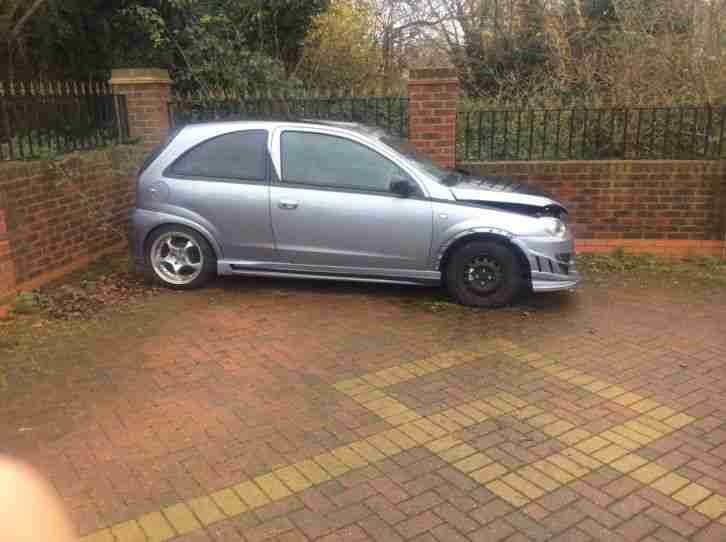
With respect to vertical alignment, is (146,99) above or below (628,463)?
above

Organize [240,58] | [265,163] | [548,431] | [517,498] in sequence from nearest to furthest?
[517,498] < [548,431] < [265,163] < [240,58]

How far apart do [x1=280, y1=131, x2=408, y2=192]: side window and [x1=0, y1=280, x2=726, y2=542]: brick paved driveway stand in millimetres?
1149

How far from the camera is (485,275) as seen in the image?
599cm

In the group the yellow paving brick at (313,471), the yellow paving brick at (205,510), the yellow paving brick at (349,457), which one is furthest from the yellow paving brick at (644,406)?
the yellow paving brick at (205,510)

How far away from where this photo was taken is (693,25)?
928cm

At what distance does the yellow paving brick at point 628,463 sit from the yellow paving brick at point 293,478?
1.61 metres

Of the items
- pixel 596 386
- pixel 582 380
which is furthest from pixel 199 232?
pixel 596 386

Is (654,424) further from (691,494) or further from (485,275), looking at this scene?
(485,275)

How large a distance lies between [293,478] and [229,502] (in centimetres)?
35

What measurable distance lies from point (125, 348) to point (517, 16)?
12.5 meters

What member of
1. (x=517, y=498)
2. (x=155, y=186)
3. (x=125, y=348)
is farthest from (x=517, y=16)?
(x=517, y=498)

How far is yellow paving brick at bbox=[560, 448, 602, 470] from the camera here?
3535 millimetres

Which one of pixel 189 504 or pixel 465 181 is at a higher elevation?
pixel 465 181

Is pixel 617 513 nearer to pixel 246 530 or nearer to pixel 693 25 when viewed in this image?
pixel 246 530
